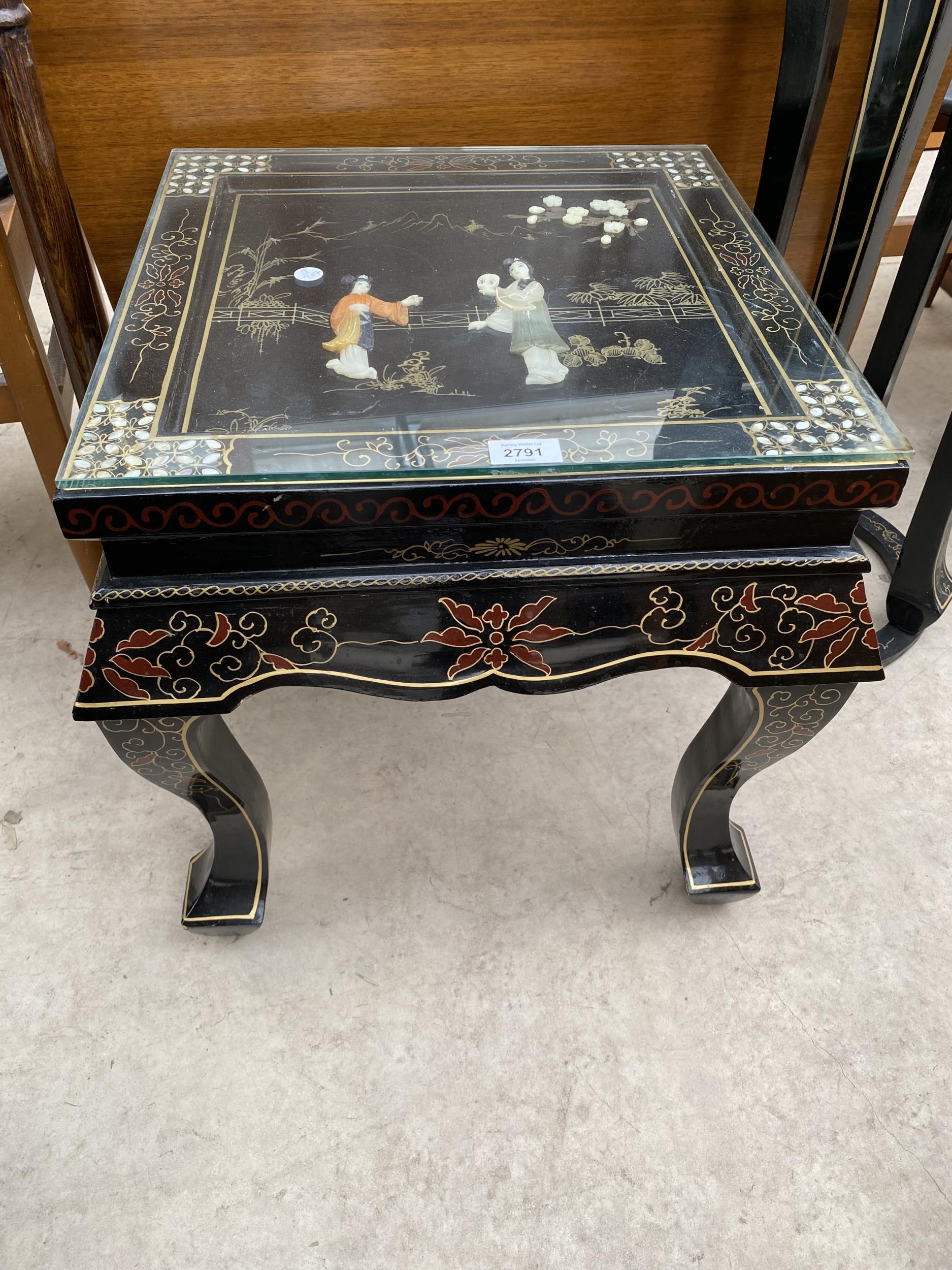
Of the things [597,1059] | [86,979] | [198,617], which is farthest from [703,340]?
[86,979]

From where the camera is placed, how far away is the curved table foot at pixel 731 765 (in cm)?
102

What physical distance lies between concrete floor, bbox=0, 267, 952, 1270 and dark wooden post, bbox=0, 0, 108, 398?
21.7 inches

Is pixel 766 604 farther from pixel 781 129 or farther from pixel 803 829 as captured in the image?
pixel 781 129

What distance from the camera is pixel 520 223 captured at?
1.18m

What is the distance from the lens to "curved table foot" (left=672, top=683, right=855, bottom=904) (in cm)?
102

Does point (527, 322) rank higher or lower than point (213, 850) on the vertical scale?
higher

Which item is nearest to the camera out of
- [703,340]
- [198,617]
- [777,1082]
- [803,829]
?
[198,617]

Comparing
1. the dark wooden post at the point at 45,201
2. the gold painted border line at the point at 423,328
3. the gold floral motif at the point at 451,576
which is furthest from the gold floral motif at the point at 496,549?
the dark wooden post at the point at 45,201

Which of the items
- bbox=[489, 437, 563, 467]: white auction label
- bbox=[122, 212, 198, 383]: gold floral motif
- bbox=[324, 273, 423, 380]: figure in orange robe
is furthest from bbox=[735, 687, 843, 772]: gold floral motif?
bbox=[122, 212, 198, 383]: gold floral motif

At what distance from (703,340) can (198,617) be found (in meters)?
0.59

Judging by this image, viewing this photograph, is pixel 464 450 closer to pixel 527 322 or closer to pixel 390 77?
pixel 527 322

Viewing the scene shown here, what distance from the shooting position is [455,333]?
998 millimetres

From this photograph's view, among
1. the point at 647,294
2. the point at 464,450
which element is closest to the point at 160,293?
the point at 464,450

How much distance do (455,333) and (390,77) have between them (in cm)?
64
